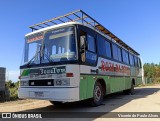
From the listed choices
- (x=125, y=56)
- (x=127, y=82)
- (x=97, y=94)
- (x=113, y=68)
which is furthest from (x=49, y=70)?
(x=125, y=56)

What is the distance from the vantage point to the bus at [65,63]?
8.16 metres

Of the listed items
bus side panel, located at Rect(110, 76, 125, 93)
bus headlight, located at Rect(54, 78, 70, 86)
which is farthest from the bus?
bus side panel, located at Rect(110, 76, 125, 93)

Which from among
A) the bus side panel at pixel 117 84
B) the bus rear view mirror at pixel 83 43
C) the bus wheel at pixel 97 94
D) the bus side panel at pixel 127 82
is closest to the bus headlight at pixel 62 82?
the bus rear view mirror at pixel 83 43

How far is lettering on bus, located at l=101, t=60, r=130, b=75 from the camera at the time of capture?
10.8 metres

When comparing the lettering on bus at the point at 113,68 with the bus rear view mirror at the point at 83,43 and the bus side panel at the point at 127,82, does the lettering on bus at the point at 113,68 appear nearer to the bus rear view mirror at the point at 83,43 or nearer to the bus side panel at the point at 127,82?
the bus side panel at the point at 127,82

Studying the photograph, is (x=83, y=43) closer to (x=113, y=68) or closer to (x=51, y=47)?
(x=51, y=47)

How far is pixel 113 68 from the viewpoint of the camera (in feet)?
40.2

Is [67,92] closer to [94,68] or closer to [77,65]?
[77,65]

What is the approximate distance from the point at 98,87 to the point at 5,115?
3808mm

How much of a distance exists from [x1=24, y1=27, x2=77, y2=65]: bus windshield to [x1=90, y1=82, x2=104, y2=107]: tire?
2.08 meters

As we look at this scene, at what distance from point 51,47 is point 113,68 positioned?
447 centimetres

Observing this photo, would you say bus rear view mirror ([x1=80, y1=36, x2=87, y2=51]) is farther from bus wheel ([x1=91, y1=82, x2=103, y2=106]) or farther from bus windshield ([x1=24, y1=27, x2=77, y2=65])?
bus wheel ([x1=91, y1=82, x2=103, y2=106])

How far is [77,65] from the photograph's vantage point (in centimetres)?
829

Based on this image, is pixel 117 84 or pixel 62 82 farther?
pixel 117 84
